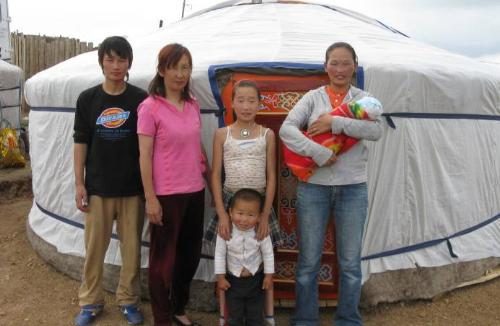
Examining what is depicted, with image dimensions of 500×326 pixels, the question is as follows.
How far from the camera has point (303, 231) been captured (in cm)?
246

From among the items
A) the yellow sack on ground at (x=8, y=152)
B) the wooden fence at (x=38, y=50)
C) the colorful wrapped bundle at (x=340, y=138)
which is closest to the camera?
the colorful wrapped bundle at (x=340, y=138)

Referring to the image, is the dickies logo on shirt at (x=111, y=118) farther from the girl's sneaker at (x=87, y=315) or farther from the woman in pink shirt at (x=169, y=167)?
the girl's sneaker at (x=87, y=315)

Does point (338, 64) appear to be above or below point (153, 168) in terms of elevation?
above

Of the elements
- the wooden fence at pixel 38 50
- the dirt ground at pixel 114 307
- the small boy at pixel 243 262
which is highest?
the wooden fence at pixel 38 50

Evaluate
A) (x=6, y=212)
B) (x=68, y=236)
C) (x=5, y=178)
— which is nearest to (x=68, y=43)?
(x=5, y=178)

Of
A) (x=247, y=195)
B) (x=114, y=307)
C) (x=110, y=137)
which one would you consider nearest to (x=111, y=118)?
(x=110, y=137)

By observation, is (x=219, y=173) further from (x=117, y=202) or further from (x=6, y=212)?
(x=6, y=212)

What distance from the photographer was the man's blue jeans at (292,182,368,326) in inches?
94.0

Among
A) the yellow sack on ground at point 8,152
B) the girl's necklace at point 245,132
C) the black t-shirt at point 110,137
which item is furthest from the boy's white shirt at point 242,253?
the yellow sack on ground at point 8,152

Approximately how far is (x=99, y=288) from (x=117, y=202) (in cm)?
48

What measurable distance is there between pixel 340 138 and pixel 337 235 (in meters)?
0.45

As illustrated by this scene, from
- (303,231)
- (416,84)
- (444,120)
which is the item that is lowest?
(303,231)

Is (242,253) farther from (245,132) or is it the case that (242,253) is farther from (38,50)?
(38,50)

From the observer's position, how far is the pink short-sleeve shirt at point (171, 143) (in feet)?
7.61
